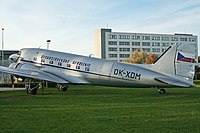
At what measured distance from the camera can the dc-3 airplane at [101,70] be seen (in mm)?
20141

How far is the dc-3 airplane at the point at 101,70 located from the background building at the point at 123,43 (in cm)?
10534

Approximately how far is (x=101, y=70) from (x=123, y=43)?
115829 mm

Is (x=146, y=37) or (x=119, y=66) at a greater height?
(x=146, y=37)

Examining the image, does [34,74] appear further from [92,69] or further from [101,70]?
[101,70]

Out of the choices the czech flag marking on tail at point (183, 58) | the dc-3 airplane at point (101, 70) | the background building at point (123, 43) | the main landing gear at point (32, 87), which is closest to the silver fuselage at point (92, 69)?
the dc-3 airplane at point (101, 70)

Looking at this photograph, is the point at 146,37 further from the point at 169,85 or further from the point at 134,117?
the point at 134,117

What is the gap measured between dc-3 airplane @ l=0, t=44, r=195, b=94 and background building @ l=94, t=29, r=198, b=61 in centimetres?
10534

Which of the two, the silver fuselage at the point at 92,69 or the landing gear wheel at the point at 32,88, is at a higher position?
the silver fuselage at the point at 92,69

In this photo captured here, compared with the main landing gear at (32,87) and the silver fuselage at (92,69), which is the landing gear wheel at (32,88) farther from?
the silver fuselage at (92,69)

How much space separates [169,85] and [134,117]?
8.99 meters

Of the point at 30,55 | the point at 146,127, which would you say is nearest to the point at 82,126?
the point at 146,127

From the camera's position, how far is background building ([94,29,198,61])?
13484 centimetres

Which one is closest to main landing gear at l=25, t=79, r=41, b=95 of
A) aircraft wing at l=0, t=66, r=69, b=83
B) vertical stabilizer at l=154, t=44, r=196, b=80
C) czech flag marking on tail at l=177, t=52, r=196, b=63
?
aircraft wing at l=0, t=66, r=69, b=83

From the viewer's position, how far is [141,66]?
22344 mm
